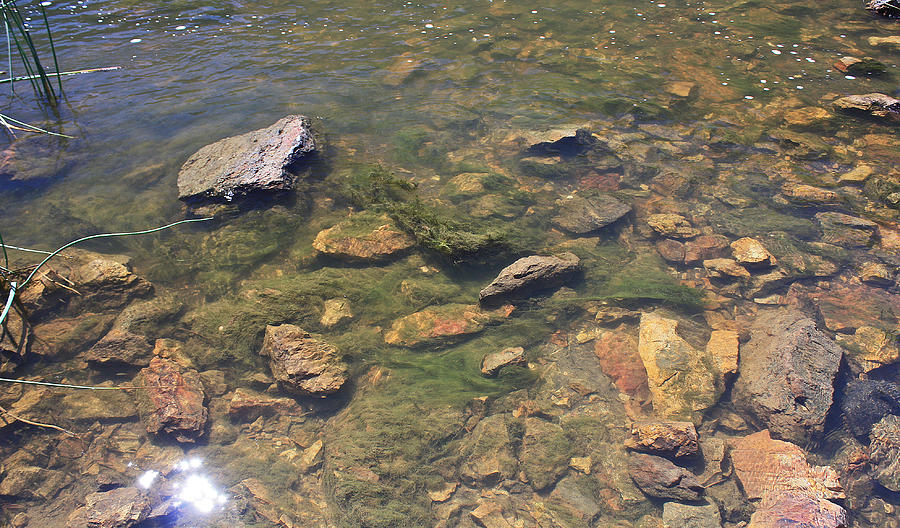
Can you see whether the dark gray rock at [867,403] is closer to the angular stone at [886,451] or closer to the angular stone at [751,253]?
the angular stone at [886,451]

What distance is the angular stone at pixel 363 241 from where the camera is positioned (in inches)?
188

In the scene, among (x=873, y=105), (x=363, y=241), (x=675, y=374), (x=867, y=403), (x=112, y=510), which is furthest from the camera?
(x=873, y=105)

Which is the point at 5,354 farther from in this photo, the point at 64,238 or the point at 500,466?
the point at 500,466

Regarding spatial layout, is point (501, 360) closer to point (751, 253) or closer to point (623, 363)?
point (623, 363)

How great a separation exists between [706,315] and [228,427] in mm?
4611

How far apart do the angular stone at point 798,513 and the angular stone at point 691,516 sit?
0.86 ft

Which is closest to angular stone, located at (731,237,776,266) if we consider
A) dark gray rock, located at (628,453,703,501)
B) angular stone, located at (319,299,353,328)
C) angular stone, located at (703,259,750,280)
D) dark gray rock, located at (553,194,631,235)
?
angular stone, located at (703,259,750,280)

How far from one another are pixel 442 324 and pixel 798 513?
298 cm

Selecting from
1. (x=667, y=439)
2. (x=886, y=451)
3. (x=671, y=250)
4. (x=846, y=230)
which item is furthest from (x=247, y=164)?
(x=846, y=230)

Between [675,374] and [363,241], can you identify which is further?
[363,241]

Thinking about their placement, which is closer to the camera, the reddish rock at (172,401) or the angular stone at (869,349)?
the reddish rock at (172,401)

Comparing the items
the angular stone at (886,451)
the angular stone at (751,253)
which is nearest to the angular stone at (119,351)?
the angular stone at (751,253)

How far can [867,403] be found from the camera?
3873mm

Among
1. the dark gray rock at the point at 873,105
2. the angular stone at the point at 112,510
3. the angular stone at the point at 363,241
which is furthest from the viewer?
the dark gray rock at the point at 873,105
